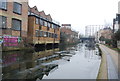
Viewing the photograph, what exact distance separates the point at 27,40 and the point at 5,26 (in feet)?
20.4

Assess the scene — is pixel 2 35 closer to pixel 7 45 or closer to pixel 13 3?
pixel 7 45

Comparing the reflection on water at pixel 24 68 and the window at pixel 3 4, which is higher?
the window at pixel 3 4

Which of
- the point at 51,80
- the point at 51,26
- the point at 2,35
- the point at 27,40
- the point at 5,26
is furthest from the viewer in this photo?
the point at 51,26

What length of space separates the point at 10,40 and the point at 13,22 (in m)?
4.62

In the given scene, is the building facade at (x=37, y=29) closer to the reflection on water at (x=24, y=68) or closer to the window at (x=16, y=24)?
Answer: the window at (x=16, y=24)

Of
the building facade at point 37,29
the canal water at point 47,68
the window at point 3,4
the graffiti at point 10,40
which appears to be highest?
the window at point 3,4

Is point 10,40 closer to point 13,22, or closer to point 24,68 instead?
point 13,22

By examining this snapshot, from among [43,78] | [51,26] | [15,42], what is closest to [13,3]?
[15,42]

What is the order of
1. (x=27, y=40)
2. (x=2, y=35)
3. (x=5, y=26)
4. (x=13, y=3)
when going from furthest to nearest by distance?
(x=27, y=40) < (x=13, y=3) < (x=5, y=26) < (x=2, y=35)

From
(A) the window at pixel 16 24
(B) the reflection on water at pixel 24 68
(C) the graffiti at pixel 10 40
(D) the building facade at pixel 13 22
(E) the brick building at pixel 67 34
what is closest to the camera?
(B) the reflection on water at pixel 24 68

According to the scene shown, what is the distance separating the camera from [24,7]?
34.2 metres

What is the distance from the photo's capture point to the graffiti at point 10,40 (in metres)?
25.7

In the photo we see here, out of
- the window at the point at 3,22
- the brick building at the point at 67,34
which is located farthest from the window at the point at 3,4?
the brick building at the point at 67,34

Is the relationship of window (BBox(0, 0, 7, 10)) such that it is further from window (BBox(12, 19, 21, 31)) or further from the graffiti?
the graffiti
